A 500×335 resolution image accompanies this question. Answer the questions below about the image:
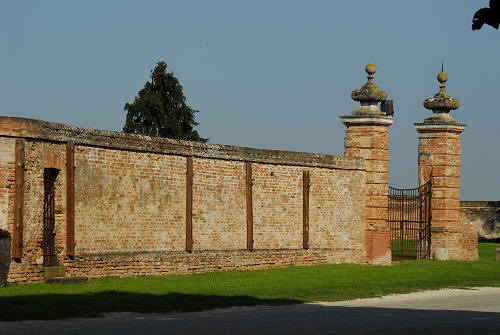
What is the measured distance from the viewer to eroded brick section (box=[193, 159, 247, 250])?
77.3 ft

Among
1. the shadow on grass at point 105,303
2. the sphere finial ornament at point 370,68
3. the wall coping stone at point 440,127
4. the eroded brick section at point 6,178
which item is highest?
the sphere finial ornament at point 370,68

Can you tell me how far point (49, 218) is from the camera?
64.9 ft

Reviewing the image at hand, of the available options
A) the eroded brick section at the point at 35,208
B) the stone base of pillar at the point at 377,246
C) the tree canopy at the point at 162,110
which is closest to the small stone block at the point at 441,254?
the stone base of pillar at the point at 377,246

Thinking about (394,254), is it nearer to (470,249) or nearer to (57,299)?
(470,249)

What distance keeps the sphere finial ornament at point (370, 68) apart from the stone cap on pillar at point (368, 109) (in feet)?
0.23

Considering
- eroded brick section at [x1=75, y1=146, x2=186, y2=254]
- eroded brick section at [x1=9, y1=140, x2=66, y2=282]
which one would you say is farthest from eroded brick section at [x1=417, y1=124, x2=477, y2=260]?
eroded brick section at [x1=9, y1=140, x2=66, y2=282]

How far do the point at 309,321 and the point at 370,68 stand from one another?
16.9 metres

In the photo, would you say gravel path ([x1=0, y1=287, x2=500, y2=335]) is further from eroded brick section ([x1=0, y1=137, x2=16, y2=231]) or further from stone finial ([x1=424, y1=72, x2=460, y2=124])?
stone finial ([x1=424, y1=72, x2=460, y2=124])

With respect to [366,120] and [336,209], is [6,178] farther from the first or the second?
[366,120]

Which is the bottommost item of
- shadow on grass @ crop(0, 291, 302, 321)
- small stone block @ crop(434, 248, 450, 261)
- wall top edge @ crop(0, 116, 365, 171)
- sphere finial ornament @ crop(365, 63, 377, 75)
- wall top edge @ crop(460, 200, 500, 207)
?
small stone block @ crop(434, 248, 450, 261)

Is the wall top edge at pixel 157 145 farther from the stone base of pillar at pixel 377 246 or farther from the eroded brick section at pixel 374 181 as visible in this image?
the stone base of pillar at pixel 377 246

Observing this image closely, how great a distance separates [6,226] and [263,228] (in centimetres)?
854

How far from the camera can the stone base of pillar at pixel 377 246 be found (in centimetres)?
2852

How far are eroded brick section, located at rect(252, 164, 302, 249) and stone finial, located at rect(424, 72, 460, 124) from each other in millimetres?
6848
